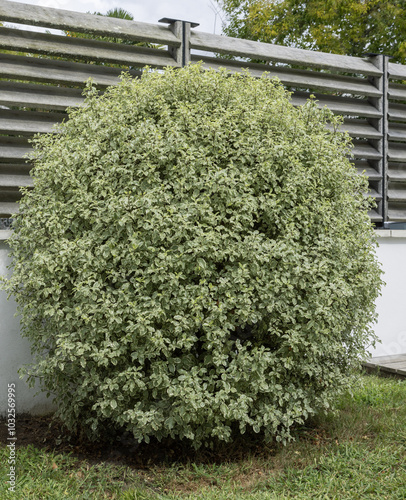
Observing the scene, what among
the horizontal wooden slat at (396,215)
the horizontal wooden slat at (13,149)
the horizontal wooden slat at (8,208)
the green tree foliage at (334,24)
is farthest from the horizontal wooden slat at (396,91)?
the green tree foliage at (334,24)

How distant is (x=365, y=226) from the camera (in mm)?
5051

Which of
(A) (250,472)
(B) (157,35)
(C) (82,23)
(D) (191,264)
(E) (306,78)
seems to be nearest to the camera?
(D) (191,264)

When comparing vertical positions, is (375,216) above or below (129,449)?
above

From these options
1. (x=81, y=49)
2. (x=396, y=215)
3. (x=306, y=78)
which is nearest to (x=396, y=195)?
(x=396, y=215)

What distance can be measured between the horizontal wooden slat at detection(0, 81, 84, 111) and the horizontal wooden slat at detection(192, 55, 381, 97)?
153 centimetres

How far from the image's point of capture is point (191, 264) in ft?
13.4

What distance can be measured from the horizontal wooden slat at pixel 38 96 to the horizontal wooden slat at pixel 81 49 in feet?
1.14

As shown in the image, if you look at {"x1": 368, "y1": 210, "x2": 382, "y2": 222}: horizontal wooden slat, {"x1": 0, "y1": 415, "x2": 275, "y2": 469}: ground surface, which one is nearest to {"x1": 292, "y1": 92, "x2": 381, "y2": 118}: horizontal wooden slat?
{"x1": 368, "y1": 210, "x2": 382, "y2": 222}: horizontal wooden slat

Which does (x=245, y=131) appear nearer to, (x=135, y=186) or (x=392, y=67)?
(x=135, y=186)

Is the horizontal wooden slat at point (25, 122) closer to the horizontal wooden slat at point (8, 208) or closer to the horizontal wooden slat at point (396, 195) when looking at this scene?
the horizontal wooden slat at point (8, 208)

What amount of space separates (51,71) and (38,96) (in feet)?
0.97

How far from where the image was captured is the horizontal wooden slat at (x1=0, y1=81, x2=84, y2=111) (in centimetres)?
553

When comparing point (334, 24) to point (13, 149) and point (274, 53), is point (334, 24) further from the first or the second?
point (13, 149)

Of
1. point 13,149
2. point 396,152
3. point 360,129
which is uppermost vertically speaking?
point 360,129
